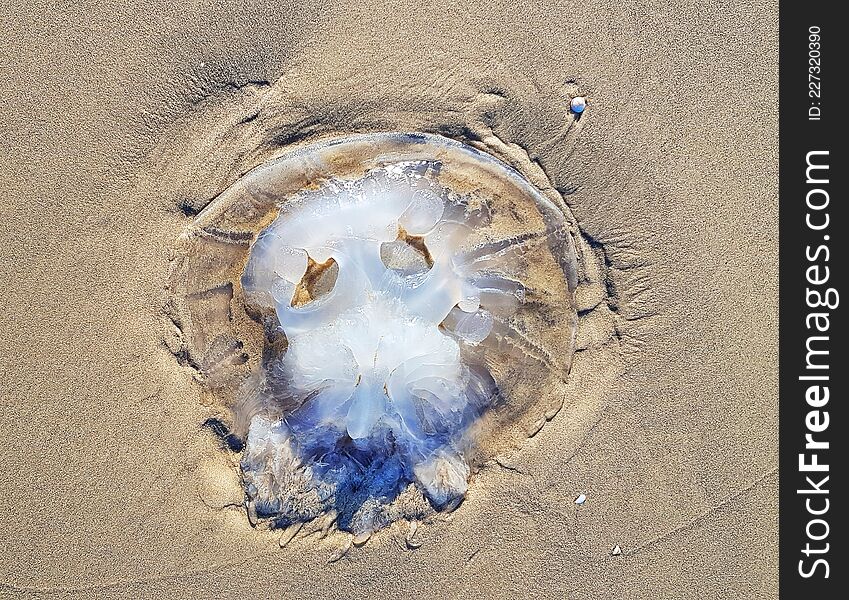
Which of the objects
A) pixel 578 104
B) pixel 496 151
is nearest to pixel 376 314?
pixel 496 151

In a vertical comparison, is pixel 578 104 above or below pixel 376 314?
above

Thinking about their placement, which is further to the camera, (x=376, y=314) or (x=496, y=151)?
(x=496, y=151)

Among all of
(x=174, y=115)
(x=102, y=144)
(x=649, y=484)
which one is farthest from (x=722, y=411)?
(x=102, y=144)

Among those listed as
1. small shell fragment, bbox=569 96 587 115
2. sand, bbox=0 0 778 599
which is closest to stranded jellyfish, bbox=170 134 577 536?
sand, bbox=0 0 778 599

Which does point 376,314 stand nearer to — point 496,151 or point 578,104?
point 496,151

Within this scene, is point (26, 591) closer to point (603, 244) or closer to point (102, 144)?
point (102, 144)

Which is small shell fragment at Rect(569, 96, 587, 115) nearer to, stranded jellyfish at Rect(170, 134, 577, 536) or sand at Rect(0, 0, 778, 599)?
sand at Rect(0, 0, 778, 599)
